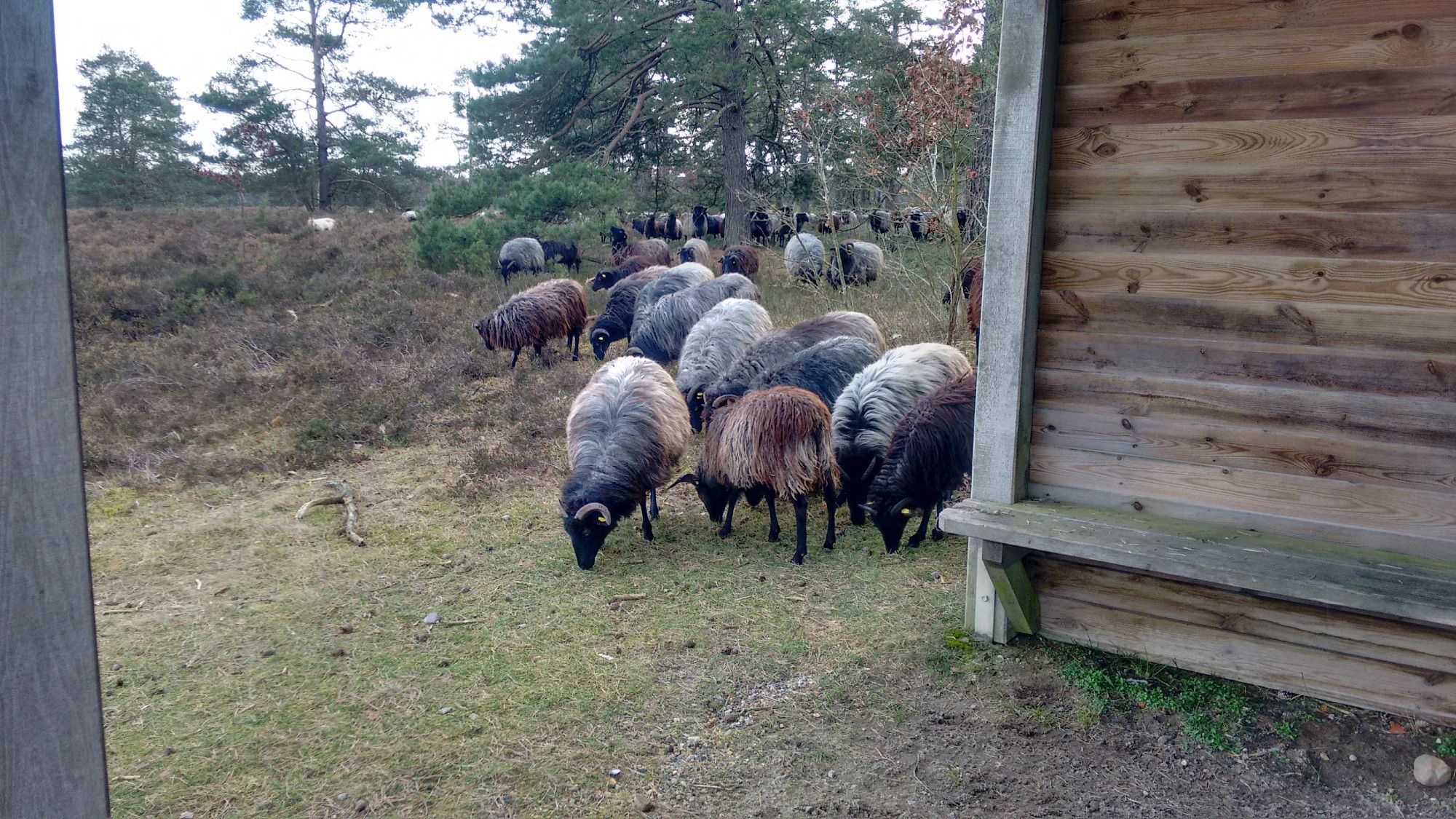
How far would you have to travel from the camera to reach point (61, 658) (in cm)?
128

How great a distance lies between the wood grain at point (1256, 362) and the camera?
3.20 metres

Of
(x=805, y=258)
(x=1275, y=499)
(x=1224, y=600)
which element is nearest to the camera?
(x=1275, y=499)

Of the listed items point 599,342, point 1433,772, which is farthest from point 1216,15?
point 599,342

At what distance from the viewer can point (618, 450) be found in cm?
624

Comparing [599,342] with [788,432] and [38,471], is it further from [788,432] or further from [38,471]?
[38,471]

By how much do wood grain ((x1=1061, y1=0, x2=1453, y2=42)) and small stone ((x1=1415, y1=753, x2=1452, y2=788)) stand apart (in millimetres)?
2652

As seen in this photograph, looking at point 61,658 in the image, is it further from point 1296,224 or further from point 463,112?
Result: point 463,112

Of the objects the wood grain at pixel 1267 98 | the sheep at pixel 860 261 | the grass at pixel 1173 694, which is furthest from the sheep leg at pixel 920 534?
the sheep at pixel 860 261

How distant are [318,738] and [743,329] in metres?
6.40

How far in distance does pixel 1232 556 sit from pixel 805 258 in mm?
15349

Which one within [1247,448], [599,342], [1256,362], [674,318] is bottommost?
[599,342]

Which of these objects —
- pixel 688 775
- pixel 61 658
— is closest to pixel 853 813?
pixel 688 775

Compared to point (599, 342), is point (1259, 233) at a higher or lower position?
higher

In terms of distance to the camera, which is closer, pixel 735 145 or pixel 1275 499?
pixel 1275 499
